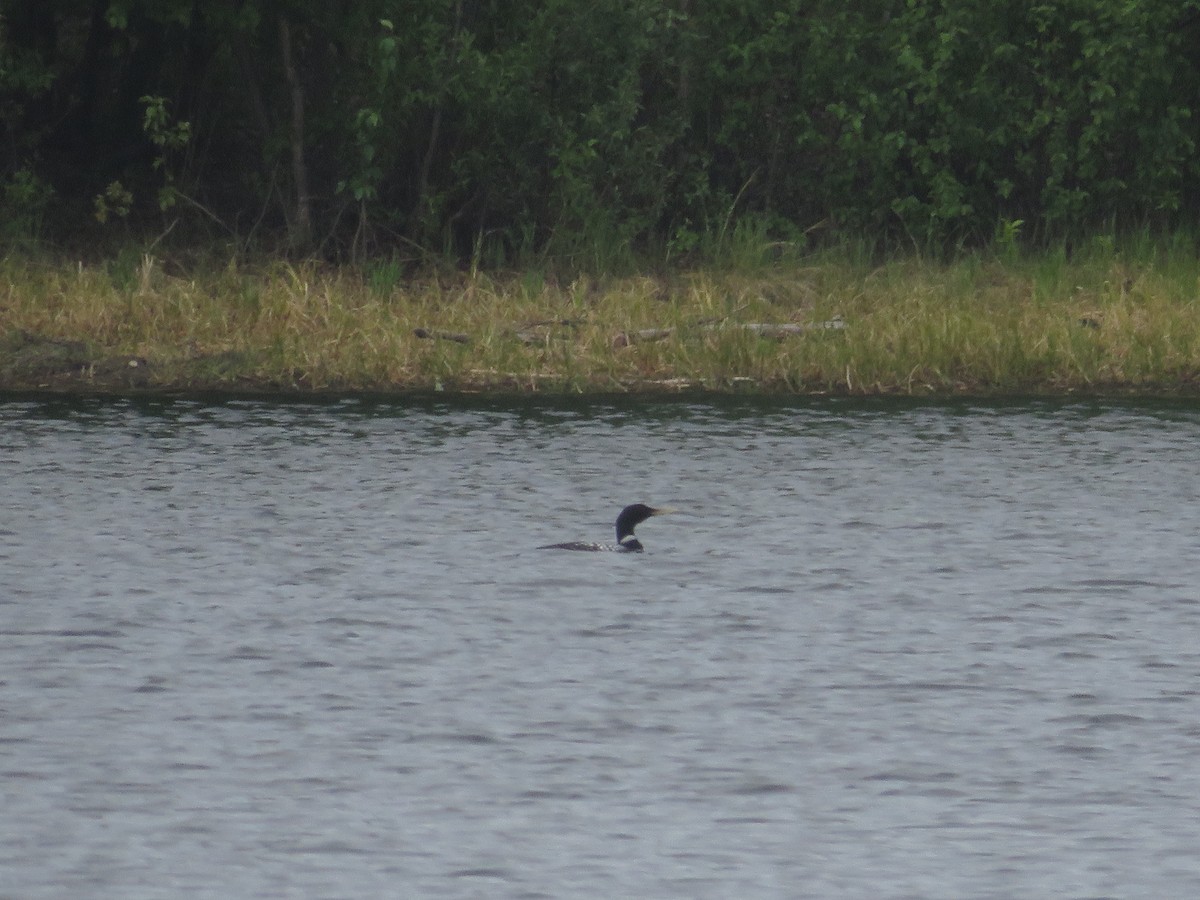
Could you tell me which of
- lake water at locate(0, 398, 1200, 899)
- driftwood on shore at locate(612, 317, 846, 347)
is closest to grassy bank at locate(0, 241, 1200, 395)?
driftwood on shore at locate(612, 317, 846, 347)

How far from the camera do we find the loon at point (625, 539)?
40.7 feet

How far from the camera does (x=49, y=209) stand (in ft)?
77.3

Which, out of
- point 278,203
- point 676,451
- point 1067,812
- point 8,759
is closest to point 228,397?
point 676,451

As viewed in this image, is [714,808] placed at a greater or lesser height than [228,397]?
greater

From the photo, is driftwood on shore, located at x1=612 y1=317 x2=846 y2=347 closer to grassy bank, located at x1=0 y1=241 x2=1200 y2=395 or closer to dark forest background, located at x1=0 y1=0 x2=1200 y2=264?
grassy bank, located at x1=0 y1=241 x2=1200 y2=395

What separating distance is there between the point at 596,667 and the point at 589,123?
14702 mm

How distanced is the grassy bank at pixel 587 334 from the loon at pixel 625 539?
22.3ft

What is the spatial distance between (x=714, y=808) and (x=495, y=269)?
616 inches

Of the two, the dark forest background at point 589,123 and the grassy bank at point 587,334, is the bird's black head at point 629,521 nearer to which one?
the grassy bank at point 587,334

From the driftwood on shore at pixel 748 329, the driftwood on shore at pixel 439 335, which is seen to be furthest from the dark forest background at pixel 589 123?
the driftwood on shore at pixel 748 329

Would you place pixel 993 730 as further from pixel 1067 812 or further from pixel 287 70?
pixel 287 70

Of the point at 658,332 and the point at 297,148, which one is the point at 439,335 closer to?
the point at 658,332

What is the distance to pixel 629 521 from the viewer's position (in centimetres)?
1253

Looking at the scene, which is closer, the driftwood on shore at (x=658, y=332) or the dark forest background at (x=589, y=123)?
the driftwood on shore at (x=658, y=332)
